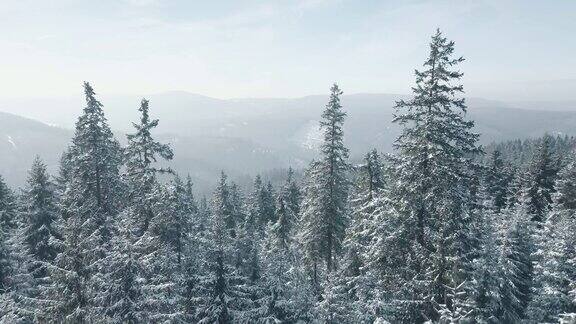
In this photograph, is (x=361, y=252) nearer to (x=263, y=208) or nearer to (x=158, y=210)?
(x=158, y=210)

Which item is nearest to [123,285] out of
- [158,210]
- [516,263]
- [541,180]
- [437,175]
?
[158,210]

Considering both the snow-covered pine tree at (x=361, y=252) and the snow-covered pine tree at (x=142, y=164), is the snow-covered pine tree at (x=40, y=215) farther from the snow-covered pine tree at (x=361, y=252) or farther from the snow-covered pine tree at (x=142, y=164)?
the snow-covered pine tree at (x=361, y=252)

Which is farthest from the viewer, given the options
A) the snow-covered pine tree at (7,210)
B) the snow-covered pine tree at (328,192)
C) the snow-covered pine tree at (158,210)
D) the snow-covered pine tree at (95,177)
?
the snow-covered pine tree at (7,210)

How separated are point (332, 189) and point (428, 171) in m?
13.9

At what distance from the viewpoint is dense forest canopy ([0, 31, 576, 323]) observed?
1764 centimetres

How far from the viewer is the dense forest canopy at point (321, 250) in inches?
695

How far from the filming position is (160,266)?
2125cm

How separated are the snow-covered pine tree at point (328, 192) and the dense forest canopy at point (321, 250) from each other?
107mm

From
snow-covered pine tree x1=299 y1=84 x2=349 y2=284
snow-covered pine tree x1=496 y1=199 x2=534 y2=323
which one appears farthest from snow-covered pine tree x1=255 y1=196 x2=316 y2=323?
snow-covered pine tree x1=496 y1=199 x2=534 y2=323

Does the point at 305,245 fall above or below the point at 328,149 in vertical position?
below

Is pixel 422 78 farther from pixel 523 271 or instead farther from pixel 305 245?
pixel 523 271

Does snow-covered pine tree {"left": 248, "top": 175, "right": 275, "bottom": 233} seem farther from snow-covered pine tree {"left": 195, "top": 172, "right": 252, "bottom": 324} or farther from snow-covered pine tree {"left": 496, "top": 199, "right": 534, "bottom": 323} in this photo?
snow-covered pine tree {"left": 195, "top": 172, "right": 252, "bottom": 324}

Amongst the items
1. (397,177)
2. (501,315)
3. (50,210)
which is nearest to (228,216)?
(50,210)

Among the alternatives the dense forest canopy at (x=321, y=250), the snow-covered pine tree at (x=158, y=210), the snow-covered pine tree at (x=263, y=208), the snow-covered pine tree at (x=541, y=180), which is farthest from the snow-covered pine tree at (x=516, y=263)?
the snow-covered pine tree at (x=263, y=208)
